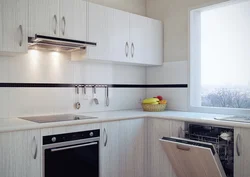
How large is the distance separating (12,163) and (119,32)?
5.76 ft

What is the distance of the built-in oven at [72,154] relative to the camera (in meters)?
2.04

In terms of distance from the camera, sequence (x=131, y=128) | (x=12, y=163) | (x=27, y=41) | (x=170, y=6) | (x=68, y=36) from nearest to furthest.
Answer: (x=12, y=163), (x=27, y=41), (x=68, y=36), (x=131, y=128), (x=170, y=6)

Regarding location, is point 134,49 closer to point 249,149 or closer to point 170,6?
point 170,6

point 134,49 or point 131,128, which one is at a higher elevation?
point 134,49

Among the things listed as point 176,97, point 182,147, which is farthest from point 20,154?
point 176,97

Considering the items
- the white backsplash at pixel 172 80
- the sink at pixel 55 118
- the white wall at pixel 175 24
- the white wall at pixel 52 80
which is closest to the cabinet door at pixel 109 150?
the sink at pixel 55 118

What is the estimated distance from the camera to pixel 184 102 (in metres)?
3.15

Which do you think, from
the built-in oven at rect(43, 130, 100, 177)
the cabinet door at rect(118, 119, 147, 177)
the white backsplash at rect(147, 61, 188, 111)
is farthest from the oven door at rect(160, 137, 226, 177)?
the white backsplash at rect(147, 61, 188, 111)

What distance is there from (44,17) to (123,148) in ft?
4.85

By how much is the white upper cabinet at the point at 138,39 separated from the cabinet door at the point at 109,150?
95 cm

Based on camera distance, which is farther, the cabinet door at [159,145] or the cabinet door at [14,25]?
the cabinet door at [159,145]

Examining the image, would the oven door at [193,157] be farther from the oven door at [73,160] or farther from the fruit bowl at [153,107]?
the fruit bowl at [153,107]

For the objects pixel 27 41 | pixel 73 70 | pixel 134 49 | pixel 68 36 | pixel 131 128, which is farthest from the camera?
pixel 134 49

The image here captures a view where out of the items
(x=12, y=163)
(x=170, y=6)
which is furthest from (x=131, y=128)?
(x=170, y=6)
